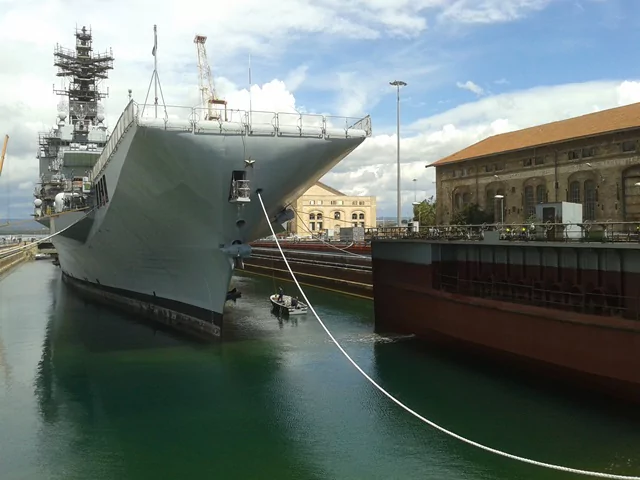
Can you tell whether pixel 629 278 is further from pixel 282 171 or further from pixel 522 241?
pixel 282 171

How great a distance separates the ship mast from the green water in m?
26.2

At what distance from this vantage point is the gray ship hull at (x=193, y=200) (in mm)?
16328

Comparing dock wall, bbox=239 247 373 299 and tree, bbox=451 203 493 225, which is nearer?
dock wall, bbox=239 247 373 299

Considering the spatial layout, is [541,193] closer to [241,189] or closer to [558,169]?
[558,169]

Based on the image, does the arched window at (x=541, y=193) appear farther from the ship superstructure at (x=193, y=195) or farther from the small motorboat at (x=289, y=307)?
the ship superstructure at (x=193, y=195)

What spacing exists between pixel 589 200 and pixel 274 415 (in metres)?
30.7

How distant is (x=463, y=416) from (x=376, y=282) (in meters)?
11.8

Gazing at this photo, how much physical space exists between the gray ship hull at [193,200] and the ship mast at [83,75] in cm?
2237

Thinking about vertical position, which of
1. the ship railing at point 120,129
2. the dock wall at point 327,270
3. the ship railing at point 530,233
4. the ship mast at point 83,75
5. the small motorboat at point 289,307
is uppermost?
the ship mast at point 83,75

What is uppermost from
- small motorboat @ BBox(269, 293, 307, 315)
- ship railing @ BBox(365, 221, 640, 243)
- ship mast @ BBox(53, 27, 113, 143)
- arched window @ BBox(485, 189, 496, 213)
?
ship mast @ BBox(53, 27, 113, 143)

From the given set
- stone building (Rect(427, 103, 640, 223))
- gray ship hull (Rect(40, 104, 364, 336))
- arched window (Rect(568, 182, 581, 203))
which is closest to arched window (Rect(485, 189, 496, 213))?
stone building (Rect(427, 103, 640, 223))

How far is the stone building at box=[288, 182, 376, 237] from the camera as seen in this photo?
90938 mm

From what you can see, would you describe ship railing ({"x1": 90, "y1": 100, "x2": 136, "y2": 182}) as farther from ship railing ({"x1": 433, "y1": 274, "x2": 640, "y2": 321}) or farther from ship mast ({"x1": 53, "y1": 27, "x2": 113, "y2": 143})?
ship mast ({"x1": 53, "y1": 27, "x2": 113, "y2": 143})

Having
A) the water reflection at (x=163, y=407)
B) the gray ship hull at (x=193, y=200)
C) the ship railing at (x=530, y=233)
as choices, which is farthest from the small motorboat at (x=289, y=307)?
the gray ship hull at (x=193, y=200)
